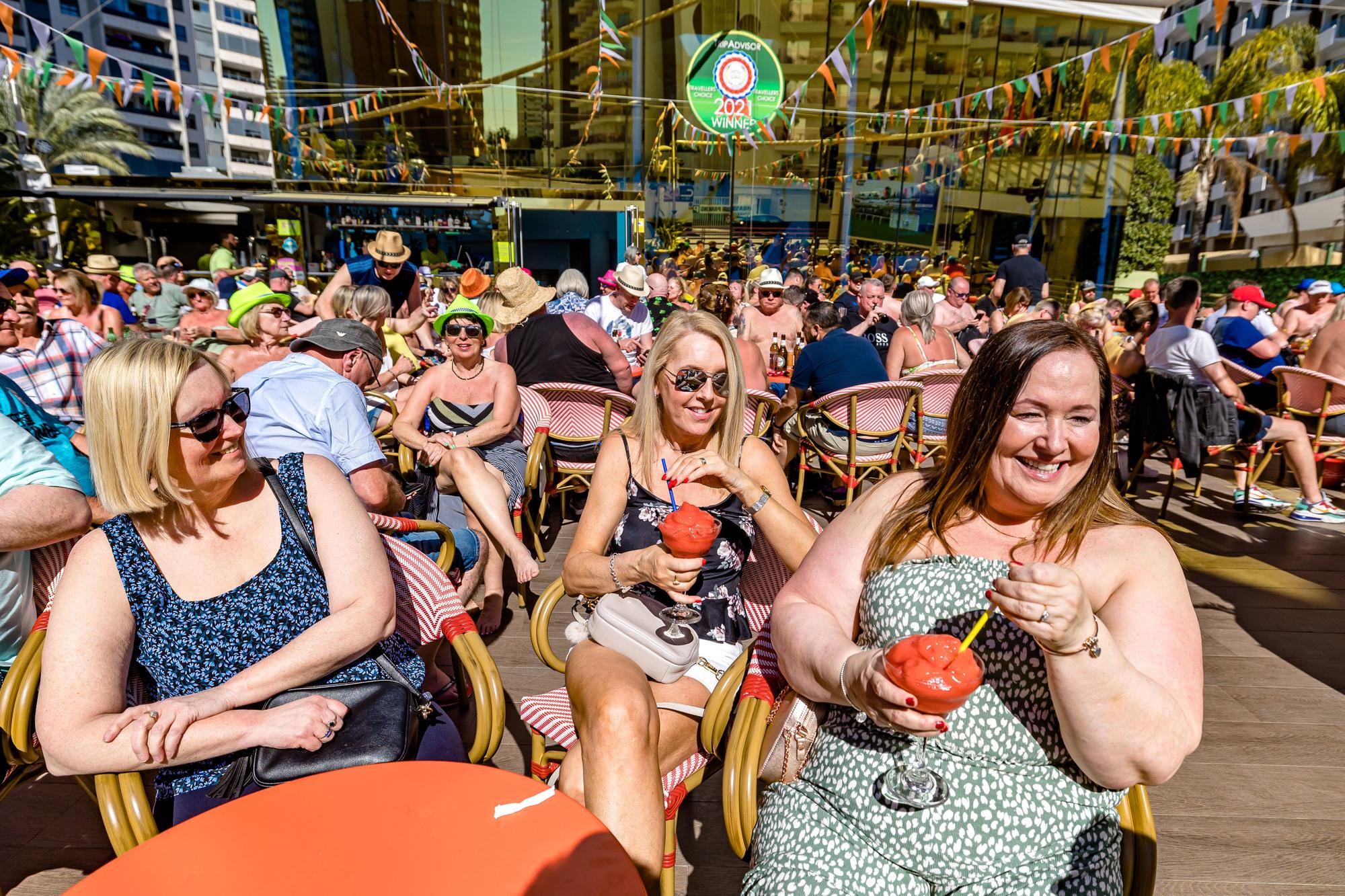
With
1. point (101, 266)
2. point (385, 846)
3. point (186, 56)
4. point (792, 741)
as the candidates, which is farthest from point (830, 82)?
point (186, 56)

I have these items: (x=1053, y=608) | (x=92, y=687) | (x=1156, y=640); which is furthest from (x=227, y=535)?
(x=1156, y=640)

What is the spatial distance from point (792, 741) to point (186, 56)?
259ft

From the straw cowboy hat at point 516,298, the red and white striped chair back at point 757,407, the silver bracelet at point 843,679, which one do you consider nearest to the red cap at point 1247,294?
the red and white striped chair back at point 757,407

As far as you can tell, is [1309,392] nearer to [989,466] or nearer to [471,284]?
[989,466]

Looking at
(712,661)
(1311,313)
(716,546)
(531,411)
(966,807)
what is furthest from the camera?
(1311,313)

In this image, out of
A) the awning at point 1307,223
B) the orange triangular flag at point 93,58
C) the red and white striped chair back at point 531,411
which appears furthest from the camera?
the awning at point 1307,223

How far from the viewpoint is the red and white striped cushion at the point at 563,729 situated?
174 centimetres

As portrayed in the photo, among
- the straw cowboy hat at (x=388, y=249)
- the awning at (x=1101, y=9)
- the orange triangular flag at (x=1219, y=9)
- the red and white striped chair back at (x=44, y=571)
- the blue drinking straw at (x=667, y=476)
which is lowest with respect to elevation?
the red and white striped chair back at (x=44, y=571)

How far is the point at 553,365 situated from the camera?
180 inches

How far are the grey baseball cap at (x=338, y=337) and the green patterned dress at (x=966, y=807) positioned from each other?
8.06 ft

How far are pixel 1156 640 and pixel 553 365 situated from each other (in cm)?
375

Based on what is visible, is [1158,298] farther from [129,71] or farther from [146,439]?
[129,71]

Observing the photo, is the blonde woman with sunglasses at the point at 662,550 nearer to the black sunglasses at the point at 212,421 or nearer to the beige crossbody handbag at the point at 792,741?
the beige crossbody handbag at the point at 792,741

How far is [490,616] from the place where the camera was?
131 inches
